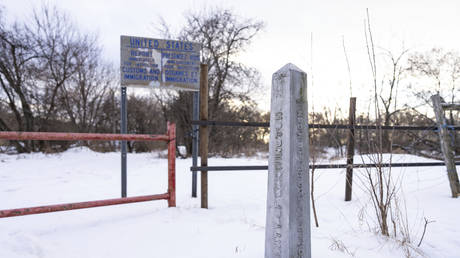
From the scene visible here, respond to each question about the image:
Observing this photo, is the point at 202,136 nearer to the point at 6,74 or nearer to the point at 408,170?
the point at 408,170

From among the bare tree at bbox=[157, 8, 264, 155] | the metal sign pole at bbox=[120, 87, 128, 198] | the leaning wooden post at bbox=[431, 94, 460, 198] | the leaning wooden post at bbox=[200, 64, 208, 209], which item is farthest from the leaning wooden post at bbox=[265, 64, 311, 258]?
the bare tree at bbox=[157, 8, 264, 155]

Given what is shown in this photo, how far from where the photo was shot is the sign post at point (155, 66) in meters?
3.66

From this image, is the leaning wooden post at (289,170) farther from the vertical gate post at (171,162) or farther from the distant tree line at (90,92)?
the distant tree line at (90,92)

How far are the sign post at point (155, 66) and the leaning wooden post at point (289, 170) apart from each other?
7.26ft

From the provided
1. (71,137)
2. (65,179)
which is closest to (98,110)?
(65,179)

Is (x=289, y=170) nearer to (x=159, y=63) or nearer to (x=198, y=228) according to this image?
(x=198, y=228)

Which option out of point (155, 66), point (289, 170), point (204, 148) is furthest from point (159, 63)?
point (289, 170)

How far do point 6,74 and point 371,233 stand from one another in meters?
14.7

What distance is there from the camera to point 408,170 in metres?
6.20

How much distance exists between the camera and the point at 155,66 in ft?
12.4

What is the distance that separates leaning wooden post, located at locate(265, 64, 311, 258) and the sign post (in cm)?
221

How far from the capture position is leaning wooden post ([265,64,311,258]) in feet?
4.96

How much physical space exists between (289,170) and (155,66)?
9.68 ft

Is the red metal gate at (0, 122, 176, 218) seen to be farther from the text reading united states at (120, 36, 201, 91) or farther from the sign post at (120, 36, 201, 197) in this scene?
the text reading united states at (120, 36, 201, 91)
